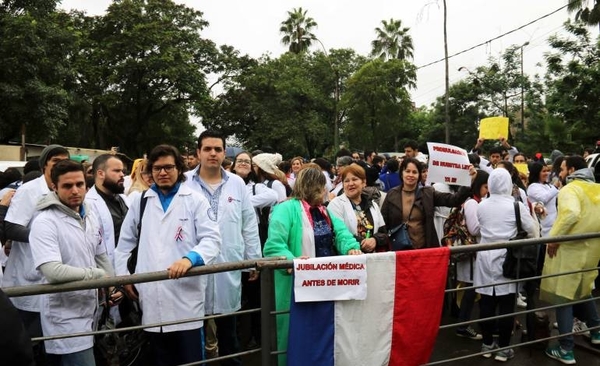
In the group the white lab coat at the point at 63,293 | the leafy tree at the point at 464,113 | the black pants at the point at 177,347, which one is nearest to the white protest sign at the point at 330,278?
the black pants at the point at 177,347

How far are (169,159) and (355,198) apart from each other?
1988mm

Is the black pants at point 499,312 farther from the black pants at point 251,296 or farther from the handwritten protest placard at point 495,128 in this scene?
the handwritten protest placard at point 495,128

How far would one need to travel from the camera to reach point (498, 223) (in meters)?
4.61

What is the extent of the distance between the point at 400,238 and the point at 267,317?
2223 millimetres

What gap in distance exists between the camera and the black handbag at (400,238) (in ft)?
15.4

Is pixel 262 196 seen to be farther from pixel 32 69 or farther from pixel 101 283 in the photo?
pixel 32 69

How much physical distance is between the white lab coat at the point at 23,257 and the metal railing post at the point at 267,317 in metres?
1.77

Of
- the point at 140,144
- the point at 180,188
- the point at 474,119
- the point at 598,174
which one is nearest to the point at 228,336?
the point at 180,188

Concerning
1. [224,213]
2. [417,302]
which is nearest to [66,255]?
[224,213]

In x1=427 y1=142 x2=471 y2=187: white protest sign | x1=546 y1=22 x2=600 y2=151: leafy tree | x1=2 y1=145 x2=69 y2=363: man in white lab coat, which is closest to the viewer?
x1=2 y1=145 x2=69 y2=363: man in white lab coat

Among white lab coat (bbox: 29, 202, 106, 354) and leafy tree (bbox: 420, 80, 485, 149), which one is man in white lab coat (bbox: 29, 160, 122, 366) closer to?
white lab coat (bbox: 29, 202, 106, 354)

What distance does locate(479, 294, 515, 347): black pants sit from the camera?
4445 millimetres

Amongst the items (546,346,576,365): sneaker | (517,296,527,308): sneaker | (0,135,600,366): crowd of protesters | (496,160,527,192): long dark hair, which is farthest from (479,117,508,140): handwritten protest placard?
(546,346,576,365): sneaker

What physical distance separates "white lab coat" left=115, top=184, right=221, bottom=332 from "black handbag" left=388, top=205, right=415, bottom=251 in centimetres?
213
